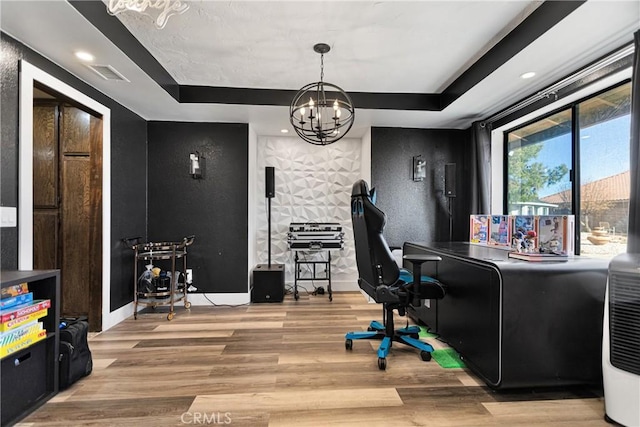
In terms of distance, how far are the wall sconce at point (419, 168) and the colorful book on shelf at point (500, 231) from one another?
131 centimetres

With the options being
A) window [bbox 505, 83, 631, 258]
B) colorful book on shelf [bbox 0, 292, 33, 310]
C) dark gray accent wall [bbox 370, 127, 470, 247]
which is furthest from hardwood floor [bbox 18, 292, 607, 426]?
dark gray accent wall [bbox 370, 127, 470, 247]

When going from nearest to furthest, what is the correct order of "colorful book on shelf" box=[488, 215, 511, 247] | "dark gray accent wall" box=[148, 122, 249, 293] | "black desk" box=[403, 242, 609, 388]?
1. "black desk" box=[403, 242, 609, 388]
2. "colorful book on shelf" box=[488, 215, 511, 247]
3. "dark gray accent wall" box=[148, 122, 249, 293]

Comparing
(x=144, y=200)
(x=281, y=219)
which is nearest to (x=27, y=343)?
(x=144, y=200)

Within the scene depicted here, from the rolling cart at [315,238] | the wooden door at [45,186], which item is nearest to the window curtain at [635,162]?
the rolling cart at [315,238]

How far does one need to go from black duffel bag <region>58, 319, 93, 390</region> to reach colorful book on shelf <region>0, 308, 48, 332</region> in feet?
0.86

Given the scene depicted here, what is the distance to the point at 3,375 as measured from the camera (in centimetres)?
152

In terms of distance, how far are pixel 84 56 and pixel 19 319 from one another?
1.87 m

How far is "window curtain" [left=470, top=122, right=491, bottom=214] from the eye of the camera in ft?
11.9

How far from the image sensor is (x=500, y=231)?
2.72 metres

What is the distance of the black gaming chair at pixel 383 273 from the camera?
2.12 metres

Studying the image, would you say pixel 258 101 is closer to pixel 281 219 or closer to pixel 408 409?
pixel 281 219

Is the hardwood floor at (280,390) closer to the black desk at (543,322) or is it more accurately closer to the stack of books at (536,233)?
the black desk at (543,322)

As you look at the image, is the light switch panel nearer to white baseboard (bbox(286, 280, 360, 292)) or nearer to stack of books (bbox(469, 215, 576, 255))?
white baseboard (bbox(286, 280, 360, 292))

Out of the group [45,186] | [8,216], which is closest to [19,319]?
[8,216]
